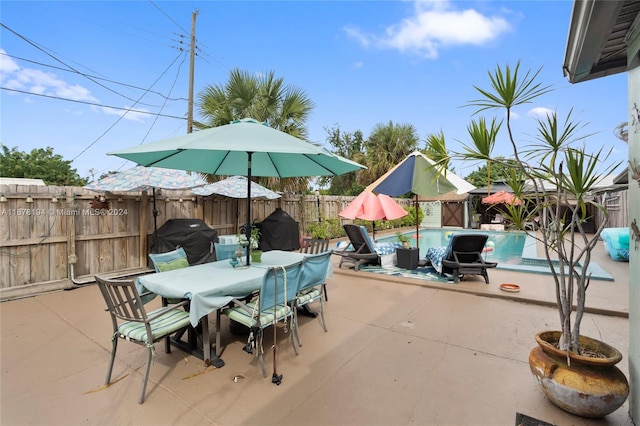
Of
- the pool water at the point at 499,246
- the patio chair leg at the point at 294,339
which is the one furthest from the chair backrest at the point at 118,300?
the pool water at the point at 499,246

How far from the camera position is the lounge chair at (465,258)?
17.0 feet

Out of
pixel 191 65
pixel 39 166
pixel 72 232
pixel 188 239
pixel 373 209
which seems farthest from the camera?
pixel 39 166

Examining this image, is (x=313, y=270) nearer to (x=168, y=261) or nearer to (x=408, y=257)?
(x=168, y=261)

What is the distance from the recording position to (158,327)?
2.47 meters

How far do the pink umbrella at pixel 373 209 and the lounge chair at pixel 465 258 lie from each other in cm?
219

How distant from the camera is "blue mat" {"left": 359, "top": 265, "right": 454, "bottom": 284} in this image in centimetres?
567

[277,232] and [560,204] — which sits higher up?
[560,204]

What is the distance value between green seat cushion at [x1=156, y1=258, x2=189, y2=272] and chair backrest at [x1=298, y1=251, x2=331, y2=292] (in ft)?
5.03

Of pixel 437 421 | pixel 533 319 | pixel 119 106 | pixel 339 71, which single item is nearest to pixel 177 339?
pixel 437 421

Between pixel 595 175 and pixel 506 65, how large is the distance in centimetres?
91

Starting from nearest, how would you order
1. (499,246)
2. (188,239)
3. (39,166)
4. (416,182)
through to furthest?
1. (416,182)
2. (188,239)
3. (499,246)
4. (39,166)

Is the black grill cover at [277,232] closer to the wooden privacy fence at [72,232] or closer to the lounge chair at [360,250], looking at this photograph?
the wooden privacy fence at [72,232]

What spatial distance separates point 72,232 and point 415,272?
650 cm

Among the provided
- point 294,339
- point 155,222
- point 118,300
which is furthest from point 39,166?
point 294,339
